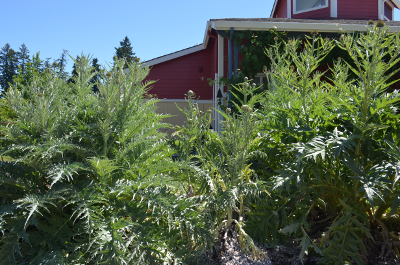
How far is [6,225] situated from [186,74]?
918cm

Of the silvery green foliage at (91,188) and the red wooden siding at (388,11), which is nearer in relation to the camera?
the silvery green foliage at (91,188)

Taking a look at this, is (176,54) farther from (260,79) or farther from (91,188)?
(91,188)

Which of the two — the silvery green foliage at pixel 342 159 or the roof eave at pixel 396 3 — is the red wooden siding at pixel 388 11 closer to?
the roof eave at pixel 396 3

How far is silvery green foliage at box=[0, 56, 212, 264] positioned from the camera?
160cm

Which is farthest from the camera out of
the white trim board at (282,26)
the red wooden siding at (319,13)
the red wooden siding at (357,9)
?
the red wooden siding at (357,9)

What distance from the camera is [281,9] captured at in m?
12.4

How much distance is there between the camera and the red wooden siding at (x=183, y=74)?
10.5 m

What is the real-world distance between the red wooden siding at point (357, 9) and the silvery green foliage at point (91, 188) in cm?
1053

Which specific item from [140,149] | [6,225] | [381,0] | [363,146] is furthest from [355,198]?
[381,0]

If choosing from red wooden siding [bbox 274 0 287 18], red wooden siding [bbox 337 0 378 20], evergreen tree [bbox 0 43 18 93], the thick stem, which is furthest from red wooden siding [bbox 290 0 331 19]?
evergreen tree [bbox 0 43 18 93]

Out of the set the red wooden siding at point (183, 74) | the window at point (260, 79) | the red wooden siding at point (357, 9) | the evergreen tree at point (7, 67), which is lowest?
the window at point (260, 79)

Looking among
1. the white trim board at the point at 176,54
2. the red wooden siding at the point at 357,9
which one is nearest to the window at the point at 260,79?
the white trim board at the point at 176,54

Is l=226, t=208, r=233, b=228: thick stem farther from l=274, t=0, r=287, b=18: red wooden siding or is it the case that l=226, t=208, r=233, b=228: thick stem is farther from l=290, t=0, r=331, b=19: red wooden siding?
l=274, t=0, r=287, b=18: red wooden siding

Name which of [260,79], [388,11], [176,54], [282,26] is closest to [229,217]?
[282,26]
